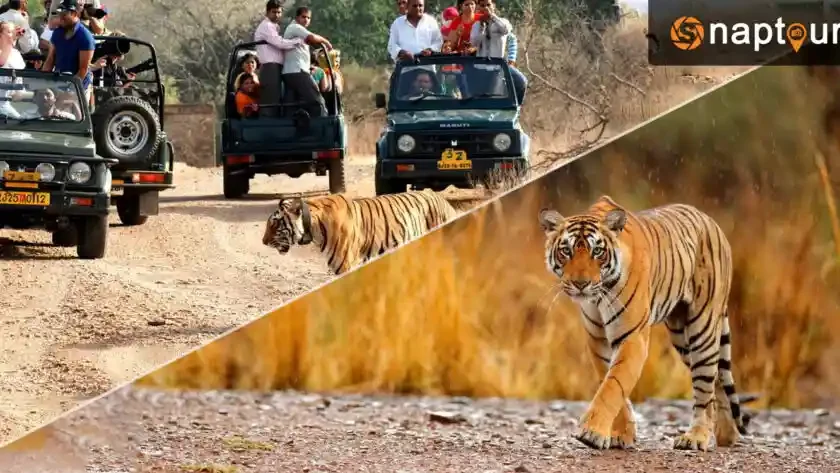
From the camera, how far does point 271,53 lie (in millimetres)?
17766

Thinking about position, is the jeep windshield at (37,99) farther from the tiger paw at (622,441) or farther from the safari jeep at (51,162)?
the tiger paw at (622,441)

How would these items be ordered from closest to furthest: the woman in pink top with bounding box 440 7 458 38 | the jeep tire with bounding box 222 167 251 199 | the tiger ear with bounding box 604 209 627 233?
the tiger ear with bounding box 604 209 627 233, the woman in pink top with bounding box 440 7 458 38, the jeep tire with bounding box 222 167 251 199

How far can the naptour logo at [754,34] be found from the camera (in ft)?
22.8

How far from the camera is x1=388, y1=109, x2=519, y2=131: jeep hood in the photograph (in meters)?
15.2

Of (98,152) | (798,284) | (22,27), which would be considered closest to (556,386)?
(798,284)

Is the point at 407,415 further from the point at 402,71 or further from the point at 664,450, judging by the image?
the point at 402,71

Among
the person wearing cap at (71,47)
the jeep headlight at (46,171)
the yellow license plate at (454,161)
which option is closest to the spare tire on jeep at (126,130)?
the person wearing cap at (71,47)

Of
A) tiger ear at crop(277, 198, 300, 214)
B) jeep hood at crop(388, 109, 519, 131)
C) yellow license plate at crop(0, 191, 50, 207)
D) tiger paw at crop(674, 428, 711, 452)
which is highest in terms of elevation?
jeep hood at crop(388, 109, 519, 131)

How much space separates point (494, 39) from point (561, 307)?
9123 millimetres

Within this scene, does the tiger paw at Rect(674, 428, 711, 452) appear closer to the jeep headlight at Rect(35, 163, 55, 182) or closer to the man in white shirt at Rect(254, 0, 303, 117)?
the jeep headlight at Rect(35, 163, 55, 182)

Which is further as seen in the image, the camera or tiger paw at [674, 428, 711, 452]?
the camera

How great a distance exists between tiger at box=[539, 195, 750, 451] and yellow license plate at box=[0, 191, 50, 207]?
26.3ft

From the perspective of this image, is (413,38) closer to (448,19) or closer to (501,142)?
(448,19)

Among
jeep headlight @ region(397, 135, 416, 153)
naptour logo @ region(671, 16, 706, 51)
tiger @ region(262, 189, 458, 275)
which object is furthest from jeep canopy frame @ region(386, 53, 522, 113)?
naptour logo @ region(671, 16, 706, 51)
